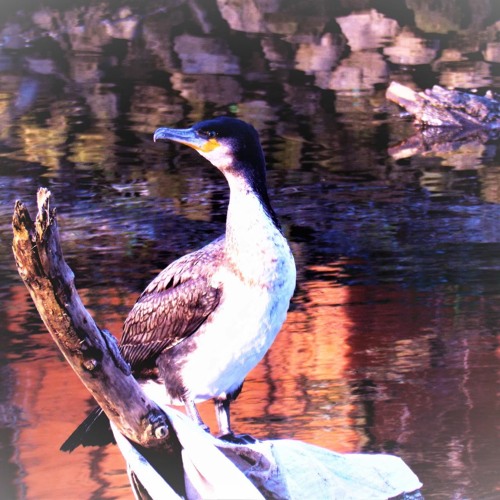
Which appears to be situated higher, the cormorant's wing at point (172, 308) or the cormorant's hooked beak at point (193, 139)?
the cormorant's hooked beak at point (193, 139)

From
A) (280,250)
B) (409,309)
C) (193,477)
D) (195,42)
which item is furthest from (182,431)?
(195,42)

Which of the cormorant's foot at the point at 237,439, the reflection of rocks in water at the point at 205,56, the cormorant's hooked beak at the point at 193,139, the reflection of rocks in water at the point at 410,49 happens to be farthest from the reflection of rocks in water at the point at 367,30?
the cormorant's foot at the point at 237,439

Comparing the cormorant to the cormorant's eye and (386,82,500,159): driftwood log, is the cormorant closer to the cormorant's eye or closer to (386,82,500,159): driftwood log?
the cormorant's eye

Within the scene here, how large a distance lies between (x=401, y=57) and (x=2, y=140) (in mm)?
3426

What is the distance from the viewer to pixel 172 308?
3.02 m

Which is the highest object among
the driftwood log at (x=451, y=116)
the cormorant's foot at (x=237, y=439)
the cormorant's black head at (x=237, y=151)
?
the cormorant's black head at (x=237, y=151)

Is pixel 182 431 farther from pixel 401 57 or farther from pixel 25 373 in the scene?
pixel 401 57

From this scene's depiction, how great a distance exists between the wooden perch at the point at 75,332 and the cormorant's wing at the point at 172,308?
0.34 m

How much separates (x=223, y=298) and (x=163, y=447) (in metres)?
0.46

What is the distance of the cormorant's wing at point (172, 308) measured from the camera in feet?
9.68

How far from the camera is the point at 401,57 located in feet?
28.0

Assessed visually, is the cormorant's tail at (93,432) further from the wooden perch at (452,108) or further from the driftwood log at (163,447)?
the wooden perch at (452,108)

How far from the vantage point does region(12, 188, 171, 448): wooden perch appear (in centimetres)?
216

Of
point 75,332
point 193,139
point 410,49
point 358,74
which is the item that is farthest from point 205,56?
point 75,332
